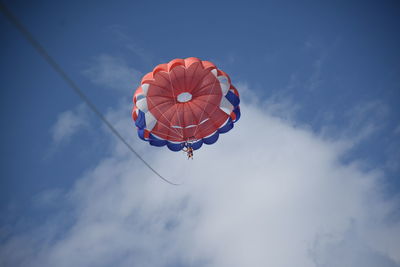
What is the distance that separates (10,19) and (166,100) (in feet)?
30.0

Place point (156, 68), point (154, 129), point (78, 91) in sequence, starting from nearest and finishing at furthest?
point (78, 91) < point (156, 68) < point (154, 129)

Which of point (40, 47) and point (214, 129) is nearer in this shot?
point (40, 47)

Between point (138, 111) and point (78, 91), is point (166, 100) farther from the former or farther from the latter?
point (78, 91)

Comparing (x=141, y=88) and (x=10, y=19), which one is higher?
(x=141, y=88)

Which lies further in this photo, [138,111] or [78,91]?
[138,111]

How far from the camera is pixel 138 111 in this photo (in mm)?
12547

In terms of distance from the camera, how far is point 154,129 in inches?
522

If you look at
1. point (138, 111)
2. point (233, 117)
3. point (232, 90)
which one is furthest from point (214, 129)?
point (138, 111)

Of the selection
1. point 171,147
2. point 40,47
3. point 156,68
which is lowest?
point 40,47

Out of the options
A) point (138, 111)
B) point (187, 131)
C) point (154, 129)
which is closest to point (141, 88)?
point (138, 111)

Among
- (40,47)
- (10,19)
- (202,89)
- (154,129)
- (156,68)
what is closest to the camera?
(10,19)

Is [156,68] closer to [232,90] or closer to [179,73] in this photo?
[179,73]

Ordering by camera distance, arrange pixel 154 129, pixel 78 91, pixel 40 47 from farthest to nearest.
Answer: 1. pixel 154 129
2. pixel 78 91
3. pixel 40 47

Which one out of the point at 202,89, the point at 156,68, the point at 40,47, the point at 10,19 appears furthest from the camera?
the point at 202,89
